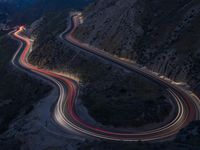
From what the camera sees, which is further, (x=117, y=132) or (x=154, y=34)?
(x=154, y=34)

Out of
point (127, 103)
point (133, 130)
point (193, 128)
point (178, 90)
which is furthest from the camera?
point (178, 90)

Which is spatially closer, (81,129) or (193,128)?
(193,128)

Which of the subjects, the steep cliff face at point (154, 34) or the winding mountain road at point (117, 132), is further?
the steep cliff face at point (154, 34)

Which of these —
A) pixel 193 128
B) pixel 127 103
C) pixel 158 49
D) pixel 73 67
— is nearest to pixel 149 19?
pixel 158 49

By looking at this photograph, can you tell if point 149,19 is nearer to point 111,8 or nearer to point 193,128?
point 111,8

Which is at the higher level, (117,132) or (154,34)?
(154,34)

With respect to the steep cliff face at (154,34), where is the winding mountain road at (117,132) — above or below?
below

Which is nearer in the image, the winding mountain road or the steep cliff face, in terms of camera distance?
the winding mountain road

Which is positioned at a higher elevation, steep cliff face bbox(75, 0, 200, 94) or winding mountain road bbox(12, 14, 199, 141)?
steep cliff face bbox(75, 0, 200, 94)
